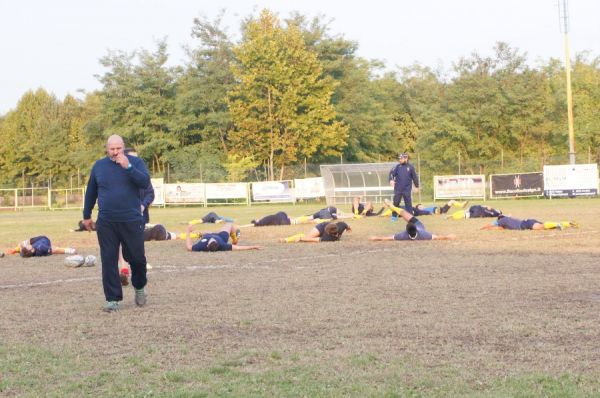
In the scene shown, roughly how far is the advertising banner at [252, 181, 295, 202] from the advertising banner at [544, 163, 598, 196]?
1488 cm

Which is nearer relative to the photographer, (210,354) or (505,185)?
(210,354)

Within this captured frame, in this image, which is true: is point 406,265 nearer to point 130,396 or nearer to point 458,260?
point 458,260

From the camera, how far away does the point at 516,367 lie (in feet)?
19.1

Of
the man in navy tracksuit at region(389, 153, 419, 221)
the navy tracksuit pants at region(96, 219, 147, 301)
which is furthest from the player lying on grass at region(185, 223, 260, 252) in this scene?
the man in navy tracksuit at region(389, 153, 419, 221)

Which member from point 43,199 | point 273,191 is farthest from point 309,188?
point 43,199

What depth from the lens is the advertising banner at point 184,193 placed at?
51.0 metres

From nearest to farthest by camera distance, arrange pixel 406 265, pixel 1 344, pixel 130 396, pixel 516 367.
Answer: pixel 130 396
pixel 516 367
pixel 1 344
pixel 406 265

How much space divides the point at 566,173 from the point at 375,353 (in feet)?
136

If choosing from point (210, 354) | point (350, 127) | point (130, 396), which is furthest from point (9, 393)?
point (350, 127)

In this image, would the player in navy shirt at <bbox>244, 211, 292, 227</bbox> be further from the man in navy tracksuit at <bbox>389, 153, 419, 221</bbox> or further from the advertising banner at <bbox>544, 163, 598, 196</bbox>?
the advertising banner at <bbox>544, 163, 598, 196</bbox>

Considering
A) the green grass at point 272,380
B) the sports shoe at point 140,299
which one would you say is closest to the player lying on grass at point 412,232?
the sports shoe at point 140,299

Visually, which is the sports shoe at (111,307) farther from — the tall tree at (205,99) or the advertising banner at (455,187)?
the tall tree at (205,99)

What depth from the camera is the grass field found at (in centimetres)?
555

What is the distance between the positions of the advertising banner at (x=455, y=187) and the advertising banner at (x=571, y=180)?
4.03 metres
